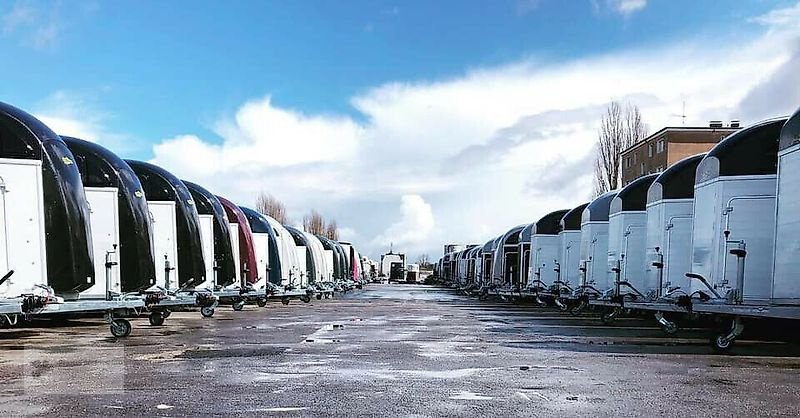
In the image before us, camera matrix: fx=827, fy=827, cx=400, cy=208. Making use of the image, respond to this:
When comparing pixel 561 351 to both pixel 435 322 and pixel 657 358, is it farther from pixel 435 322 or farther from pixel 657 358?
pixel 435 322

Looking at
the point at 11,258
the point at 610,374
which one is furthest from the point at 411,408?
the point at 11,258

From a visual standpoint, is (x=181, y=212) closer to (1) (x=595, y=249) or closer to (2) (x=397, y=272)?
(1) (x=595, y=249)

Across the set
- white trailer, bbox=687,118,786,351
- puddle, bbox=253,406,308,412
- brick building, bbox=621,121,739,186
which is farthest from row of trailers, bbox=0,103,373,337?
brick building, bbox=621,121,739,186

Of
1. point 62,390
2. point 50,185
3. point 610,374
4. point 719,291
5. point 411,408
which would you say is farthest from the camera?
point 719,291

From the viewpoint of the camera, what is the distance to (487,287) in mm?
38969

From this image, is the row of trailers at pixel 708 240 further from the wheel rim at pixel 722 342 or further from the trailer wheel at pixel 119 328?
the trailer wheel at pixel 119 328

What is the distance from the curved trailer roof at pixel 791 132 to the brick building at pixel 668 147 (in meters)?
51.6

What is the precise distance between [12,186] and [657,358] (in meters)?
9.78

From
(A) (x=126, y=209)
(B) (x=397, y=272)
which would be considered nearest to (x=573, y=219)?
(A) (x=126, y=209)

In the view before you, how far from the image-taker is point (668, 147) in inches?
2598

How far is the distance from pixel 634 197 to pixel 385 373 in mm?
11848

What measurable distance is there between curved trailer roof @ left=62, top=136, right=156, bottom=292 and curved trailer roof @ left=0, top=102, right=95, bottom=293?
7.12 feet

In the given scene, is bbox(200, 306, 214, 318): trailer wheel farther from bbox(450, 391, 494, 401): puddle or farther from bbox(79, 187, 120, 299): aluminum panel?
bbox(450, 391, 494, 401): puddle

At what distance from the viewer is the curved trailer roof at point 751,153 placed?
14156 millimetres
